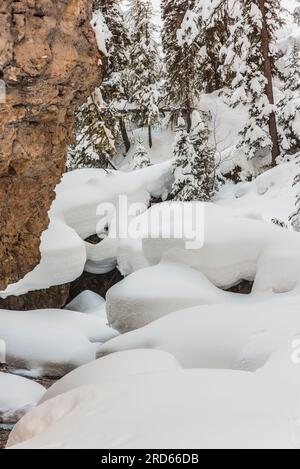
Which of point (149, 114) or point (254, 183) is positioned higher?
point (149, 114)

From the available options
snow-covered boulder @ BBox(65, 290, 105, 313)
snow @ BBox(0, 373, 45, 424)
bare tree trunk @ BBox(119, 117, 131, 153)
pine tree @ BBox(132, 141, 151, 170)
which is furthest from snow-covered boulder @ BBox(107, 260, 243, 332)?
bare tree trunk @ BBox(119, 117, 131, 153)

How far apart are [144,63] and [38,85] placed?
58.3 feet

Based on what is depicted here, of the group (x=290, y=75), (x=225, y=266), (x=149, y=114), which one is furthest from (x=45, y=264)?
(x=149, y=114)

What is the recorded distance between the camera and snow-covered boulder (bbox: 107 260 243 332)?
8.43m

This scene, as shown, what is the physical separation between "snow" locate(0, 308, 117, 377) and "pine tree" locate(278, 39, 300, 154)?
1060 centimetres

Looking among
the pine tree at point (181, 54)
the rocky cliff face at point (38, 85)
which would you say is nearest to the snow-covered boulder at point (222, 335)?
the rocky cliff face at point (38, 85)

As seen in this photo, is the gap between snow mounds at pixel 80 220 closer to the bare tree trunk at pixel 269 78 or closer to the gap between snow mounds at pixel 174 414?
the bare tree trunk at pixel 269 78

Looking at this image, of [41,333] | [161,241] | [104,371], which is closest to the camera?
[104,371]

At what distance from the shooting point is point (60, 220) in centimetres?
1191

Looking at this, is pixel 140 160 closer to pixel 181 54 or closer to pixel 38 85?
pixel 181 54

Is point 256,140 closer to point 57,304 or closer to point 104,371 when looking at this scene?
point 57,304

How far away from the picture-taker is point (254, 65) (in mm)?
17234

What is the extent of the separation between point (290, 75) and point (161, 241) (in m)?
10.3

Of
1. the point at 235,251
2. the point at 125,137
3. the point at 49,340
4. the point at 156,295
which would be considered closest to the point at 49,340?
the point at 49,340
